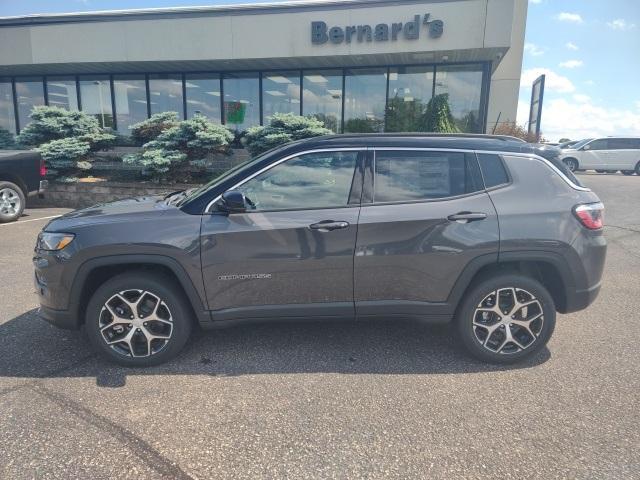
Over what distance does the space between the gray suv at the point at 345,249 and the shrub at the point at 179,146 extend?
25.9 ft

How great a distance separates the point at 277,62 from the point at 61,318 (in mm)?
12148

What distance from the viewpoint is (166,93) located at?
51.0 ft

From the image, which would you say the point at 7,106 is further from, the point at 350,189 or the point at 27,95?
the point at 350,189

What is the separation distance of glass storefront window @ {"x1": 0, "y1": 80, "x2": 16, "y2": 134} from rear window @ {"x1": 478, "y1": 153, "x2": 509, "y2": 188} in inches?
759

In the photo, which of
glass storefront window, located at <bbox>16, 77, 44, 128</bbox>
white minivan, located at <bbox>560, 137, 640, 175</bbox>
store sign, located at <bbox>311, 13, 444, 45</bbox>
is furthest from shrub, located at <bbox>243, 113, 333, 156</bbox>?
white minivan, located at <bbox>560, 137, 640, 175</bbox>

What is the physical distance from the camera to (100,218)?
10.8ft

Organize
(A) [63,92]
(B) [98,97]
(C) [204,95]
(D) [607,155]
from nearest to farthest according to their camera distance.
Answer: (C) [204,95], (B) [98,97], (A) [63,92], (D) [607,155]

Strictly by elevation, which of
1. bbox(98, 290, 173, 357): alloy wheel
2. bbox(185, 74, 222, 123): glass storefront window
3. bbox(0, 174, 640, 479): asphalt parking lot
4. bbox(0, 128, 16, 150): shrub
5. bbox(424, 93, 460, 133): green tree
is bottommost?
bbox(0, 174, 640, 479): asphalt parking lot

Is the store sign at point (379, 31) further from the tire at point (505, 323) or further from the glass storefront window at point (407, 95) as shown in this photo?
the tire at point (505, 323)

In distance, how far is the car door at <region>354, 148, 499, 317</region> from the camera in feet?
10.6

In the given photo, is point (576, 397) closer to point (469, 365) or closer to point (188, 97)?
→ point (469, 365)

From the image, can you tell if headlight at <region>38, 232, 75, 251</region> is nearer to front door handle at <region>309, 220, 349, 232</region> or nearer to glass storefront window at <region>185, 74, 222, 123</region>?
front door handle at <region>309, 220, 349, 232</region>

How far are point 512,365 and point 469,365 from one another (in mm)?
344

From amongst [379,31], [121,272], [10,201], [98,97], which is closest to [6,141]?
[98,97]
